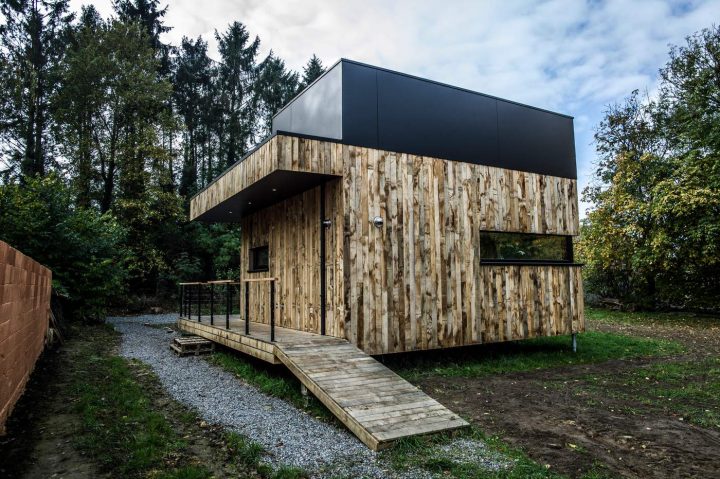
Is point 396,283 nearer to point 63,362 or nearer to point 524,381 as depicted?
point 524,381

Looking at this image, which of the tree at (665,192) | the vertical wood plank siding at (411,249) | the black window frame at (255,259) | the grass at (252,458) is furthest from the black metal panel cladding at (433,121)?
the tree at (665,192)

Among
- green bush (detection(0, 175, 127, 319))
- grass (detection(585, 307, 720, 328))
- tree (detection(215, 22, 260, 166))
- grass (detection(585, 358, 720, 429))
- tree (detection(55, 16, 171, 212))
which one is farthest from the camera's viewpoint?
tree (detection(215, 22, 260, 166))

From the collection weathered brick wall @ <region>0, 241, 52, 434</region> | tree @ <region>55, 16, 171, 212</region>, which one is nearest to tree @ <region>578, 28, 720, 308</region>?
weathered brick wall @ <region>0, 241, 52, 434</region>

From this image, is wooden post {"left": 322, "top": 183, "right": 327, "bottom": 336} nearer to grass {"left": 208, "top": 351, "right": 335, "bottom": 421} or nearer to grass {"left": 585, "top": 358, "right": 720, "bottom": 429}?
grass {"left": 208, "top": 351, "right": 335, "bottom": 421}

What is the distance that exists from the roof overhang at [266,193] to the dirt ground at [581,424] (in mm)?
3391

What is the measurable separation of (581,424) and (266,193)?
5.62m

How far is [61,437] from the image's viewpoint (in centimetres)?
366

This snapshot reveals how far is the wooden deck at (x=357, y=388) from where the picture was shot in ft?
12.2

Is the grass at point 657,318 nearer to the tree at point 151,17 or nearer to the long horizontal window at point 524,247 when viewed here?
the long horizontal window at point 524,247

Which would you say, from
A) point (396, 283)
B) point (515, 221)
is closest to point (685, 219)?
point (515, 221)

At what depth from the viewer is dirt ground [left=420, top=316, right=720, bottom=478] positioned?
3.24 metres

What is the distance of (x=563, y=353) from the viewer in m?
8.34

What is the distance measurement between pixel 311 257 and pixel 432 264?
1.94 m

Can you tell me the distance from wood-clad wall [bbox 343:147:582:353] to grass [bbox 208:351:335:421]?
1073 mm
